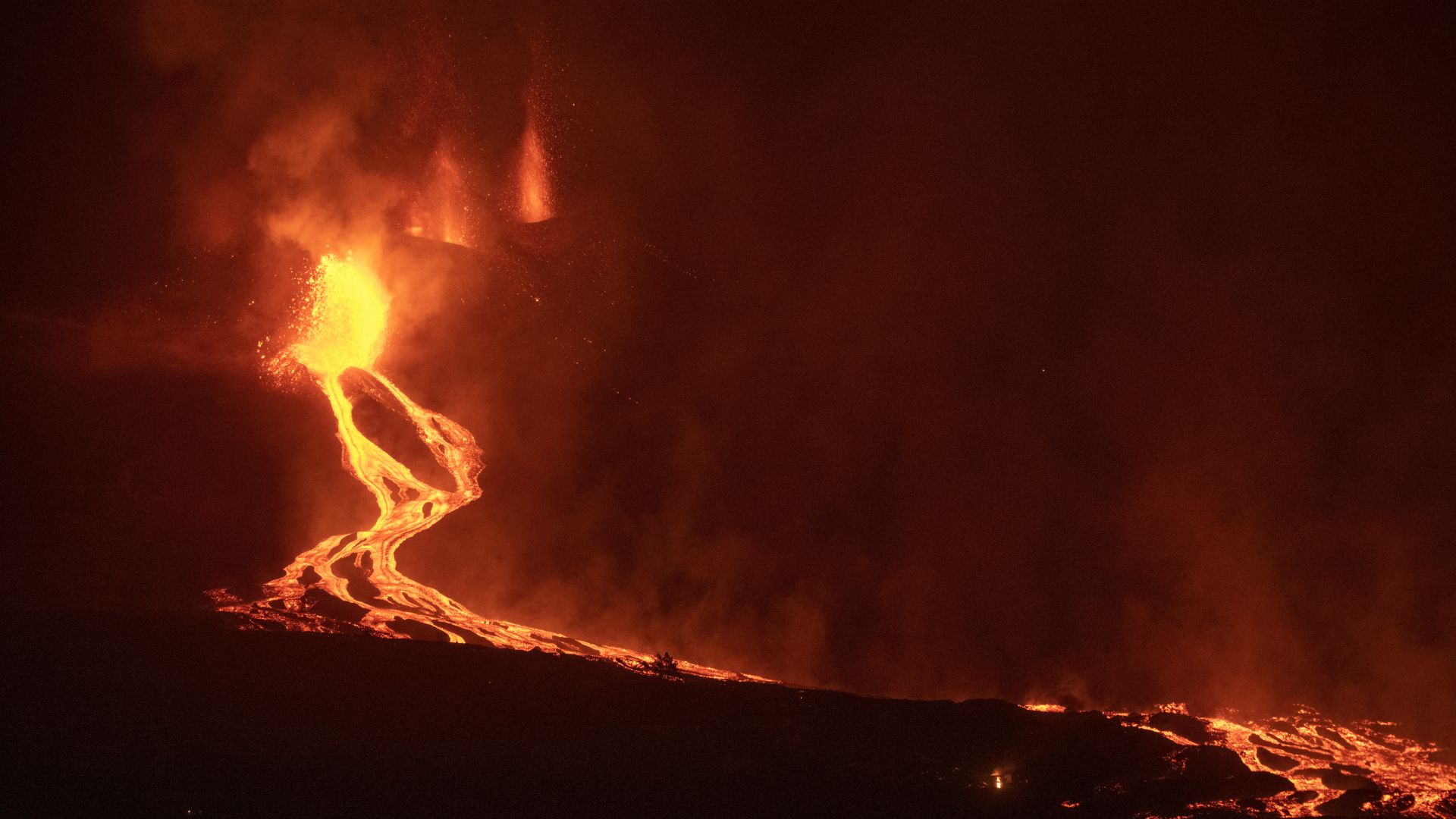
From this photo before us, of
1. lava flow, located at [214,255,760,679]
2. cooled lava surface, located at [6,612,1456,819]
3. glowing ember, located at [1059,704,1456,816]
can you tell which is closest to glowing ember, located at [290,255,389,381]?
lava flow, located at [214,255,760,679]

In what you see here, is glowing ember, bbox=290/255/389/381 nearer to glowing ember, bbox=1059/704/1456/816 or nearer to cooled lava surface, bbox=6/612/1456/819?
cooled lava surface, bbox=6/612/1456/819

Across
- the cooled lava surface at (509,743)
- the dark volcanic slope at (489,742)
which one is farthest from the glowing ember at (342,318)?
the dark volcanic slope at (489,742)

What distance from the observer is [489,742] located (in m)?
7.96

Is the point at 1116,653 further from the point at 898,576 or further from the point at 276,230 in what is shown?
the point at 276,230

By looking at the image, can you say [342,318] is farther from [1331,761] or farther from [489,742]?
[1331,761]

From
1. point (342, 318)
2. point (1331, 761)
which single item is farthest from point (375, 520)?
point (1331, 761)

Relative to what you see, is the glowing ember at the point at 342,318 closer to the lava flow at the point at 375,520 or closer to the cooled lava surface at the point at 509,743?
the lava flow at the point at 375,520

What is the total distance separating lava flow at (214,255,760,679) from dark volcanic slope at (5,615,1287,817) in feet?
4.71

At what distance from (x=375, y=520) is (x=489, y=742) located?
8879mm

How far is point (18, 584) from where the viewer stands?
464 inches

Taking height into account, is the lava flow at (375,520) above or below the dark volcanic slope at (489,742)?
above

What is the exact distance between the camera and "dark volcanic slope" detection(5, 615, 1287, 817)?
22.2 ft

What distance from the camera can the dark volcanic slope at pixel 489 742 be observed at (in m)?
6.75

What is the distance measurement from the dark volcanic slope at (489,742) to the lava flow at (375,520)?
4.71 ft
